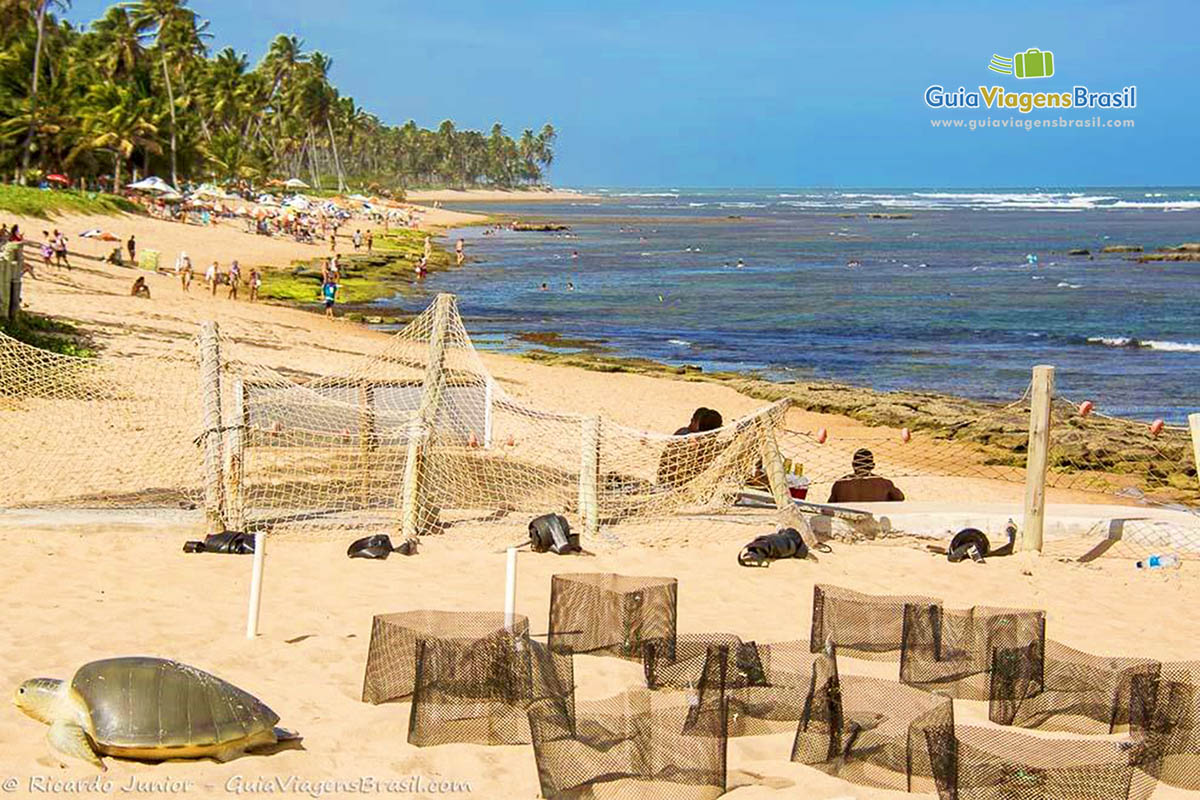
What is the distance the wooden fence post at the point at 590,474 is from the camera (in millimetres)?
11344

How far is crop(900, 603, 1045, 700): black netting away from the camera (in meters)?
8.05

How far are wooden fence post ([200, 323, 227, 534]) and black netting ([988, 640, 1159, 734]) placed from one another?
6330 millimetres

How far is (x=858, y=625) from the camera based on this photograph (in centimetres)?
867

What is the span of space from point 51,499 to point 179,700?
254 inches

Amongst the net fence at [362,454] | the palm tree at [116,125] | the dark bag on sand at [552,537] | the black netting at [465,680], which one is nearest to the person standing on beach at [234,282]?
the net fence at [362,454]

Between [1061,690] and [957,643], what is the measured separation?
0.79 meters

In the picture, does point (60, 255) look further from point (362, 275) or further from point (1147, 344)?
point (1147, 344)

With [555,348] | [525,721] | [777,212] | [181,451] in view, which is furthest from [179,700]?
[777,212]

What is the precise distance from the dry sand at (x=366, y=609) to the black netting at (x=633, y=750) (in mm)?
202

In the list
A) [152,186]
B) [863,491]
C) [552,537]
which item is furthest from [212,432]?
[152,186]

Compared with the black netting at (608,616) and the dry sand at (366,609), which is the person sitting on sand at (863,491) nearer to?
the dry sand at (366,609)

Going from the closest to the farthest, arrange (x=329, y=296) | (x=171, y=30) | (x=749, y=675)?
(x=749, y=675)
(x=329, y=296)
(x=171, y=30)

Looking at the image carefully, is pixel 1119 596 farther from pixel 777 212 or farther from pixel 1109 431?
pixel 777 212

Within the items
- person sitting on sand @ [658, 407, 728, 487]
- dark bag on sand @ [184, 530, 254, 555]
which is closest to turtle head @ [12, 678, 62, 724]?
dark bag on sand @ [184, 530, 254, 555]
